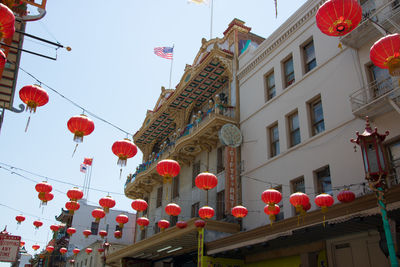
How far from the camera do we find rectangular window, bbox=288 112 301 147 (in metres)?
17.8

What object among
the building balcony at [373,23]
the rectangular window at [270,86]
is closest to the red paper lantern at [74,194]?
the rectangular window at [270,86]

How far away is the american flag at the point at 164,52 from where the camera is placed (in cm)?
2830

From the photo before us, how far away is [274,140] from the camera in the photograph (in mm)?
19312

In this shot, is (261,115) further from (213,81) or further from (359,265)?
(359,265)

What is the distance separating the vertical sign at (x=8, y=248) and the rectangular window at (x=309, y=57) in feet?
49.7

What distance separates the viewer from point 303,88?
17734mm

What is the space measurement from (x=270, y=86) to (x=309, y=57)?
3.11 meters

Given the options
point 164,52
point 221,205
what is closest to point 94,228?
point 164,52

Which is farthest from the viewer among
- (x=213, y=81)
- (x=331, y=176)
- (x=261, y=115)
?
(x=213, y=81)

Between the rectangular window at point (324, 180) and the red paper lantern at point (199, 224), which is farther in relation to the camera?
the red paper lantern at point (199, 224)

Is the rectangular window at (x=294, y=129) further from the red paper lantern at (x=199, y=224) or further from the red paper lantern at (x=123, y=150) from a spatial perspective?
the red paper lantern at (x=123, y=150)

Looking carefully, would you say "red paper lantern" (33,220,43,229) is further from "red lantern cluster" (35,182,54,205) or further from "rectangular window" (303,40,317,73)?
"rectangular window" (303,40,317,73)

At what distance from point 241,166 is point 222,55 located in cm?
769

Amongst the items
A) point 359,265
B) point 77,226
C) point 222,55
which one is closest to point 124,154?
point 359,265
